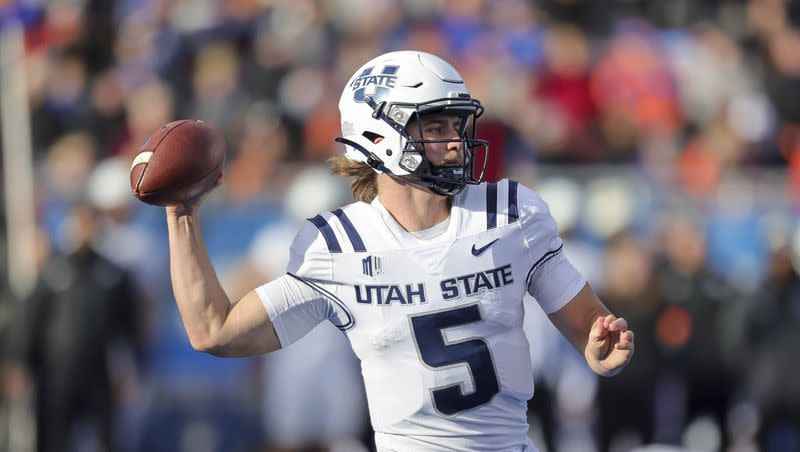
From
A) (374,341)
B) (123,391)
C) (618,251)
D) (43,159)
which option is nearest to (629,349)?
(374,341)

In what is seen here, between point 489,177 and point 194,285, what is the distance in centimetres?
375

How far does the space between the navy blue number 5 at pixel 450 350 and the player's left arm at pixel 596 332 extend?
33 centimetres

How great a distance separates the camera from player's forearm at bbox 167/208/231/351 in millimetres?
3586

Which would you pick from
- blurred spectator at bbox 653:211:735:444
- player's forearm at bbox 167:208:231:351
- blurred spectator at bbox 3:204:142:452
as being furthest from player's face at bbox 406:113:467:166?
blurred spectator at bbox 3:204:142:452

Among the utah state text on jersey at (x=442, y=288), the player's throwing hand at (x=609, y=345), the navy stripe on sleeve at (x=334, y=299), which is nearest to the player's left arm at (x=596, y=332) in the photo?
the player's throwing hand at (x=609, y=345)

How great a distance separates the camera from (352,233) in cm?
362

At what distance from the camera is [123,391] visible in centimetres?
768

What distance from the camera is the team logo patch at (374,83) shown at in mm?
3679

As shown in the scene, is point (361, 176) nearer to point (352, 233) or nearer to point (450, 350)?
point (352, 233)

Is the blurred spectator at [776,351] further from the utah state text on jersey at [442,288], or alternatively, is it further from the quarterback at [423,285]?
the utah state text on jersey at [442,288]

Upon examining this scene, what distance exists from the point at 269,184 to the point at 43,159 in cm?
180

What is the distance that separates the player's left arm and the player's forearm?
102 centimetres

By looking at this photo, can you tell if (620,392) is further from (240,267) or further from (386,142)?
(386,142)

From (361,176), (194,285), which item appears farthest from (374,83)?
(194,285)
